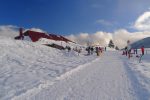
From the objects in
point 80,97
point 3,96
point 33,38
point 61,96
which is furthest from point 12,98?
point 33,38

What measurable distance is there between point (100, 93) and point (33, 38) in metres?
58.5

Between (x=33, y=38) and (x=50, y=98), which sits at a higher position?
(x=33, y=38)

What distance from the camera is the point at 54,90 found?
27.8ft

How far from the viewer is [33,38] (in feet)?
212

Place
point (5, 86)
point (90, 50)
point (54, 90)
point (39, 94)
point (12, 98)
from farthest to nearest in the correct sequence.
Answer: point (90, 50) < point (5, 86) < point (54, 90) < point (39, 94) < point (12, 98)

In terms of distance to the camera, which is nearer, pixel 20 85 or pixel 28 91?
pixel 28 91

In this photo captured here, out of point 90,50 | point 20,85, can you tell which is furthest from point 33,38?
point 20,85

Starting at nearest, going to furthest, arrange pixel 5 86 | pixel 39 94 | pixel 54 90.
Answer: pixel 39 94
pixel 54 90
pixel 5 86

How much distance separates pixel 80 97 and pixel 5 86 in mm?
3734

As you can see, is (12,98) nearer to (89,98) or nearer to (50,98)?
(50,98)

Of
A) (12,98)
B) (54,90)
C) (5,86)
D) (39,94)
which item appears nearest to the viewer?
(12,98)

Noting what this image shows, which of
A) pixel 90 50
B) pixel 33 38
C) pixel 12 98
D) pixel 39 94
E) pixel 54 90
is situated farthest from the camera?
pixel 33 38

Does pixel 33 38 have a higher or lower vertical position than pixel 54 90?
higher

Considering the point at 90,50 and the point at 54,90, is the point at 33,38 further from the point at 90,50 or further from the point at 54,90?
the point at 54,90
